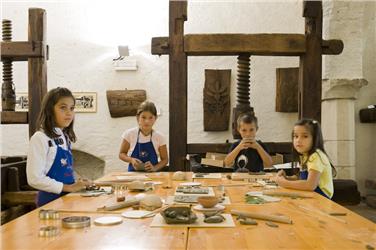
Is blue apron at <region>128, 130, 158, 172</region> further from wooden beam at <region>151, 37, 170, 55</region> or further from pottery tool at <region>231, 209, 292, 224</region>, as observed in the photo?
pottery tool at <region>231, 209, 292, 224</region>

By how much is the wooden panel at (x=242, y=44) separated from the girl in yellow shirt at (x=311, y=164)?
1009 millimetres

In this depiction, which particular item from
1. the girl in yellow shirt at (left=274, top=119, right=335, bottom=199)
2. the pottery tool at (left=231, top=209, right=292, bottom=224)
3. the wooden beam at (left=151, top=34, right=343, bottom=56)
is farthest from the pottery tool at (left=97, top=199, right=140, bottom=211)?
the wooden beam at (left=151, top=34, right=343, bottom=56)

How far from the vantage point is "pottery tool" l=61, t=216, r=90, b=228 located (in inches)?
56.6

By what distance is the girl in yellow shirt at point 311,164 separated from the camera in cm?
230

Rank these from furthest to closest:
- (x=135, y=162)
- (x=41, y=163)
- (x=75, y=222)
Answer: (x=135, y=162) → (x=41, y=163) → (x=75, y=222)

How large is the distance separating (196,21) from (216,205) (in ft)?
15.7

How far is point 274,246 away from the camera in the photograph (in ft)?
4.09

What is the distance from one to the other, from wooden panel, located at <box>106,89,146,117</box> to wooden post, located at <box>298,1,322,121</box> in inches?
119

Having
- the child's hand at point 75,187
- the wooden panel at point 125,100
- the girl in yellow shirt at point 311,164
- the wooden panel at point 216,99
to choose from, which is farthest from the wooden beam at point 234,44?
the wooden panel at point 125,100

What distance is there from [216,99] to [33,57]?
2.93 metres

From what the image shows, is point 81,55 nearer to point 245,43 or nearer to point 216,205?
point 245,43

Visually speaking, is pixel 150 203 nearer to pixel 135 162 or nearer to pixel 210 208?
pixel 210 208

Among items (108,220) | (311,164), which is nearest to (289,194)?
(311,164)

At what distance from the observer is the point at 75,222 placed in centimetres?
145
